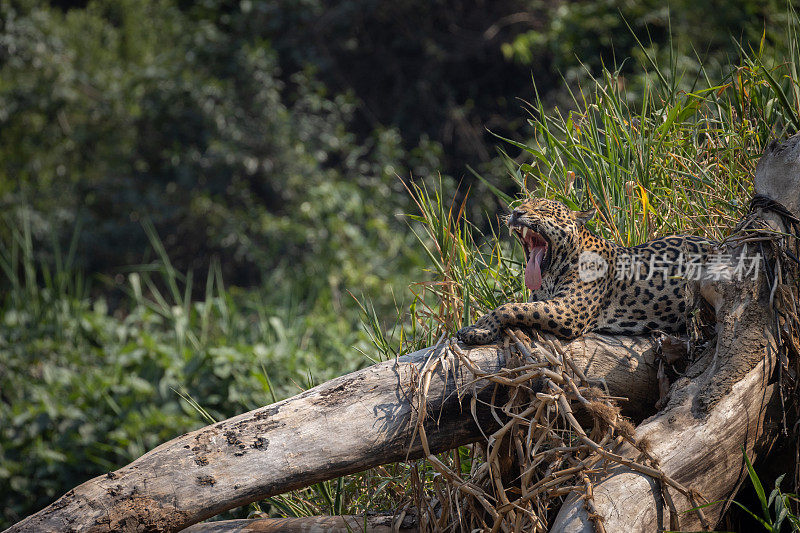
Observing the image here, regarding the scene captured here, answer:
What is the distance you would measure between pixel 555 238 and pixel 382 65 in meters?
8.87

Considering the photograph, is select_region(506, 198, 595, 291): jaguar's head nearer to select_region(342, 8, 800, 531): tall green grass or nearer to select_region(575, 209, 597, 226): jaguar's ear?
select_region(575, 209, 597, 226): jaguar's ear

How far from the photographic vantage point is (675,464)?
2.78m

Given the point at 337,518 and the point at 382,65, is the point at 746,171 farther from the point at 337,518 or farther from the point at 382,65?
the point at 382,65

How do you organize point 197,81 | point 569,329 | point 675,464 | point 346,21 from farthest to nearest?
point 346,21 → point 197,81 → point 569,329 → point 675,464

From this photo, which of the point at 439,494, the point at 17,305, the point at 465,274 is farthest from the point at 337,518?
the point at 17,305

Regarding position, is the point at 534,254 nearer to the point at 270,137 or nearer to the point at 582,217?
the point at 582,217

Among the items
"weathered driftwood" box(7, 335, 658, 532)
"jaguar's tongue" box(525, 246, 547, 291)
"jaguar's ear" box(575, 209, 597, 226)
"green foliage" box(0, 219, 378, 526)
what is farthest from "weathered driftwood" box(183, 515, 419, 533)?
"green foliage" box(0, 219, 378, 526)

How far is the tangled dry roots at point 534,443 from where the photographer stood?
9.07ft

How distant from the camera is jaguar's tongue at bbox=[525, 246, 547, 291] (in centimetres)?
310

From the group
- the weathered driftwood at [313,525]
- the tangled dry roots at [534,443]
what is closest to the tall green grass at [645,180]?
the weathered driftwood at [313,525]

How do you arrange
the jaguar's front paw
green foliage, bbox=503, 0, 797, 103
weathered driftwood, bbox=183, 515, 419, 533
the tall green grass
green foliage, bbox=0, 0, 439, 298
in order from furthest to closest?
green foliage, bbox=0, 0, 439, 298
green foliage, bbox=503, 0, 797, 103
the tall green grass
weathered driftwood, bbox=183, 515, 419, 533
the jaguar's front paw

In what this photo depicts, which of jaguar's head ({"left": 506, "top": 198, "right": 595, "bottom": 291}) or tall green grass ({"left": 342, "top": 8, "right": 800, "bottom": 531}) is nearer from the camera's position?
jaguar's head ({"left": 506, "top": 198, "right": 595, "bottom": 291})

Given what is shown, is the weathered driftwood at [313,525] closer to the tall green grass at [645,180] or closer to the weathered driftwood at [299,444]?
the tall green grass at [645,180]

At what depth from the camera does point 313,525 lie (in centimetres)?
328
